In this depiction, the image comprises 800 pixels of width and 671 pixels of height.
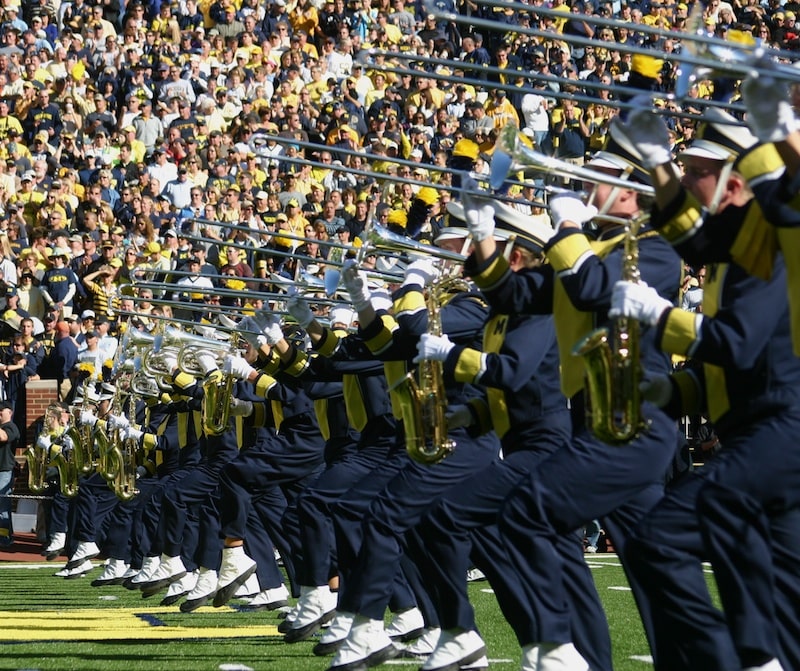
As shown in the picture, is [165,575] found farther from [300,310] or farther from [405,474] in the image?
[405,474]

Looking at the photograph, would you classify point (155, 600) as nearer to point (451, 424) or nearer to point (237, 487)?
point (237, 487)

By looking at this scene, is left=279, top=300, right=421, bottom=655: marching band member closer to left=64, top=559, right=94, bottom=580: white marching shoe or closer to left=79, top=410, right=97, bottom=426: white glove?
left=64, top=559, right=94, bottom=580: white marching shoe

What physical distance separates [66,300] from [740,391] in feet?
48.4

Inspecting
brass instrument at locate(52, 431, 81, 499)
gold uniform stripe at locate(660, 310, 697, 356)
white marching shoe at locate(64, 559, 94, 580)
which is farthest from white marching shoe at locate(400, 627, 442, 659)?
brass instrument at locate(52, 431, 81, 499)

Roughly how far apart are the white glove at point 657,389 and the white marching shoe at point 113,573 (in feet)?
30.0

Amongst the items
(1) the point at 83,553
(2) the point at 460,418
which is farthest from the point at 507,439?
(1) the point at 83,553

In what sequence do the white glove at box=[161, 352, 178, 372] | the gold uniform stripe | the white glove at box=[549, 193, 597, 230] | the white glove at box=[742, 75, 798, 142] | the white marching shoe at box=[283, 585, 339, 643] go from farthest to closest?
1. the white glove at box=[161, 352, 178, 372]
2. the white marching shoe at box=[283, 585, 339, 643]
3. the white glove at box=[549, 193, 597, 230]
4. the gold uniform stripe
5. the white glove at box=[742, 75, 798, 142]

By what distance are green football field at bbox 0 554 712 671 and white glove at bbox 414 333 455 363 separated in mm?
1619

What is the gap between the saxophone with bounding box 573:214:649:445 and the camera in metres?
5.48

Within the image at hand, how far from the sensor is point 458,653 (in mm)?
7289

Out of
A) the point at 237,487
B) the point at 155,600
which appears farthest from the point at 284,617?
the point at 155,600

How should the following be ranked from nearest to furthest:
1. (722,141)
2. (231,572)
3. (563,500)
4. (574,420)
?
1. (722,141)
2. (563,500)
3. (574,420)
4. (231,572)

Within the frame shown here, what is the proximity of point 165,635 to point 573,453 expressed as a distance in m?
4.37

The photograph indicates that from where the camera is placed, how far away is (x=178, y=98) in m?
22.6
